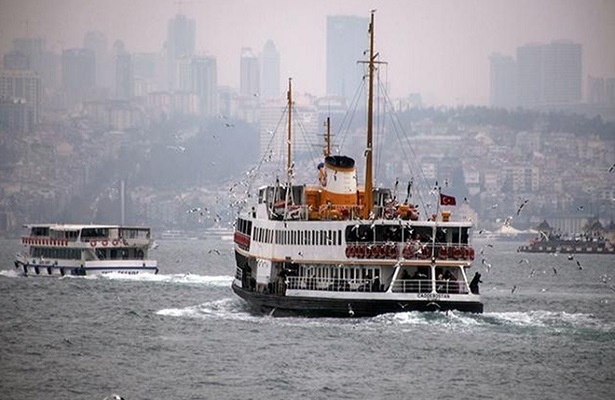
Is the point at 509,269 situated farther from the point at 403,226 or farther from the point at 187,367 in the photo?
the point at 187,367

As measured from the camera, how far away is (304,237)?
237 ft

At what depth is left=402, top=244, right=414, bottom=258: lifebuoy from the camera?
69.2 meters

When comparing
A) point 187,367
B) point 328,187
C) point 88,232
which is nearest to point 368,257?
point 328,187

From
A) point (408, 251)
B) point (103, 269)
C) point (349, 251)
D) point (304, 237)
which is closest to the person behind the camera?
point (408, 251)

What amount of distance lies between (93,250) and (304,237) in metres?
36.4

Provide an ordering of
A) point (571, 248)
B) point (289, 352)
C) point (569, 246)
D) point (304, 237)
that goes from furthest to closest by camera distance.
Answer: point (569, 246), point (571, 248), point (304, 237), point (289, 352)

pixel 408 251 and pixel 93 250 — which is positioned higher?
pixel 408 251

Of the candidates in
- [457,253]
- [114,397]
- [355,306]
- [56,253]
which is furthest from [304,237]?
[56,253]

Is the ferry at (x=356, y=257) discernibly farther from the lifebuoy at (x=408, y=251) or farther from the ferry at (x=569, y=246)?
the ferry at (x=569, y=246)

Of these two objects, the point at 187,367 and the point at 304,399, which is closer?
the point at 304,399

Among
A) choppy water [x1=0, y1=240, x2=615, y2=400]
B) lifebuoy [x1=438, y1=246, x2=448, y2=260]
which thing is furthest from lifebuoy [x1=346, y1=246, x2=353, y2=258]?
lifebuoy [x1=438, y1=246, x2=448, y2=260]

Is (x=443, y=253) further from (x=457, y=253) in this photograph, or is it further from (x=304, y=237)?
(x=304, y=237)

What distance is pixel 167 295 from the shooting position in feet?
304

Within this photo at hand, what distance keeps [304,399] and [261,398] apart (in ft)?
3.93
